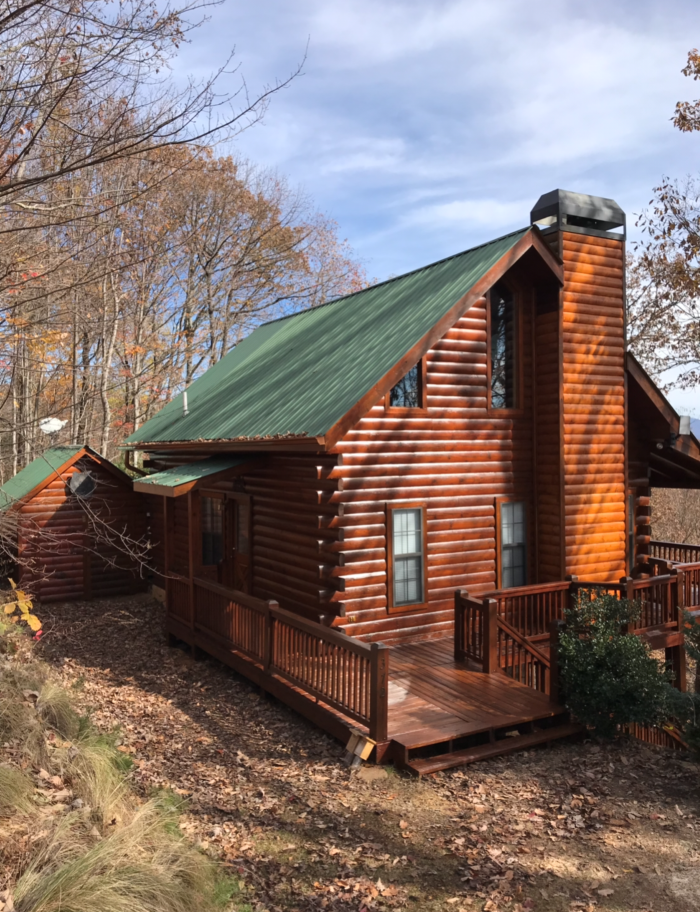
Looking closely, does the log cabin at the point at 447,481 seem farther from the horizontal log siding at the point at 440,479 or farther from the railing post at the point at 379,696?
the railing post at the point at 379,696

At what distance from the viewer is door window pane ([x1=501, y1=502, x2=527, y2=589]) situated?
503 inches

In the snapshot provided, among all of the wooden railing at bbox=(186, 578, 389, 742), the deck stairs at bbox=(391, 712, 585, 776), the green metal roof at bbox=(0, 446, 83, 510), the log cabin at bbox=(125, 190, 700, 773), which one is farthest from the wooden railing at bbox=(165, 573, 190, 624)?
the deck stairs at bbox=(391, 712, 585, 776)

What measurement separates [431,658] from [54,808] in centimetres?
610

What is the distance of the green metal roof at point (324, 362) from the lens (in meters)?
11.4

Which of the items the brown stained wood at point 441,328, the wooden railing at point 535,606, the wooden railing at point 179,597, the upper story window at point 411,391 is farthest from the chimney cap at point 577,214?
the wooden railing at point 179,597

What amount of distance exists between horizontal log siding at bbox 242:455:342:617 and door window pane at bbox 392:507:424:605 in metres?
1.08

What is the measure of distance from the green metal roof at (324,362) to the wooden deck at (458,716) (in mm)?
3823

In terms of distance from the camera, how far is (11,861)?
5059 mm

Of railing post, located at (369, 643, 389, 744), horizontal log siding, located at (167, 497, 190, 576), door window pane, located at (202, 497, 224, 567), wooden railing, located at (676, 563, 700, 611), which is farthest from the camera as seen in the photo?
horizontal log siding, located at (167, 497, 190, 576)

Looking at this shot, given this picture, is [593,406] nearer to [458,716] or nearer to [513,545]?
[513,545]

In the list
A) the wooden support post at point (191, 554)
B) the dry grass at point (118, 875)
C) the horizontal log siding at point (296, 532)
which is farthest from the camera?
the wooden support post at point (191, 554)

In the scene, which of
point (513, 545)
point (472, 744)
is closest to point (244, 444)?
point (513, 545)

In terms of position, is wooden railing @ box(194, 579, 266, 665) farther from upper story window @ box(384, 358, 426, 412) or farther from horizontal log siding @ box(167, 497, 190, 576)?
horizontal log siding @ box(167, 497, 190, 576)

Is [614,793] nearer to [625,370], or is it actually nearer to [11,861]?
[11,861]
